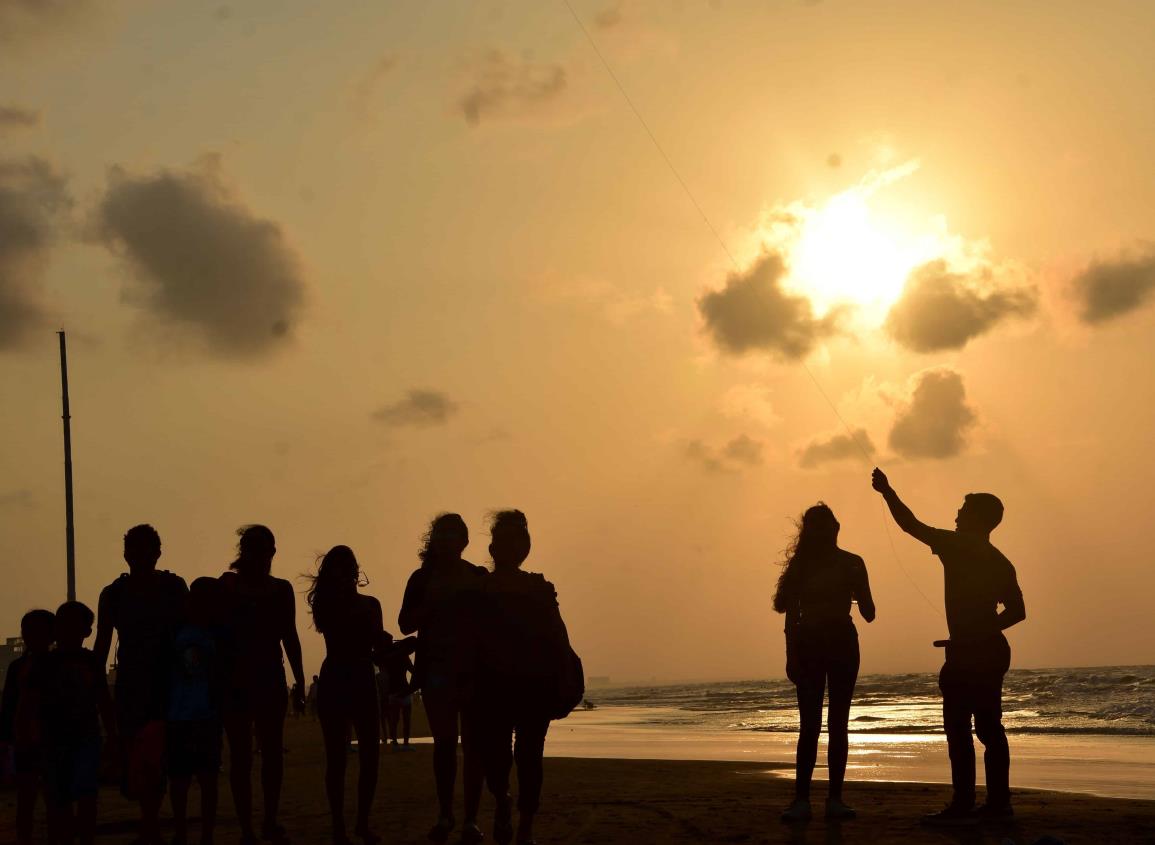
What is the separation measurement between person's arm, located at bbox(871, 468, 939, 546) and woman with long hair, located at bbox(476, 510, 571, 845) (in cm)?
260

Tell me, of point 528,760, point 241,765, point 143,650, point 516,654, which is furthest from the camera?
point 241,765

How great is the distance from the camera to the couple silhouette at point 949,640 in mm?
8062

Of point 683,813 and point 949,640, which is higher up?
point 949,640

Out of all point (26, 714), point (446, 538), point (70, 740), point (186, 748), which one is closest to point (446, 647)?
point (446, 538)

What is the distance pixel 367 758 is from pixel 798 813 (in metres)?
2.78

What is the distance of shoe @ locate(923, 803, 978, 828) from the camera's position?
7.82 metres

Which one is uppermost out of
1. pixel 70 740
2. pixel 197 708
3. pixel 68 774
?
pixel 197 708

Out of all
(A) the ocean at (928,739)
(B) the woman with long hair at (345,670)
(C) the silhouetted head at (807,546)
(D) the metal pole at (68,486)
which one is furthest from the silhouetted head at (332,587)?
(D) the metal pole at (68,486)

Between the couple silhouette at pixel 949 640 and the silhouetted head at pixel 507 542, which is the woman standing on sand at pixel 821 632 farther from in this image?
the silhouetted head at pixel 507 542

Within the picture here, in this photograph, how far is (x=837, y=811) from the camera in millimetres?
8297

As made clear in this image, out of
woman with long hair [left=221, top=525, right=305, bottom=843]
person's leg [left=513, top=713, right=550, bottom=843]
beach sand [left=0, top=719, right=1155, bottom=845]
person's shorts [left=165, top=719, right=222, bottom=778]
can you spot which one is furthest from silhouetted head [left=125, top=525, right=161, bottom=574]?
person's leg [left=513, top=713, right=550, bottom=843]

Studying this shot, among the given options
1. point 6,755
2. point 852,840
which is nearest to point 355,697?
point 6,755

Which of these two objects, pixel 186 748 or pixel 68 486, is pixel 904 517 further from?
pixel 68 486

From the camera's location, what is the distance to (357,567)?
757 centimetres
